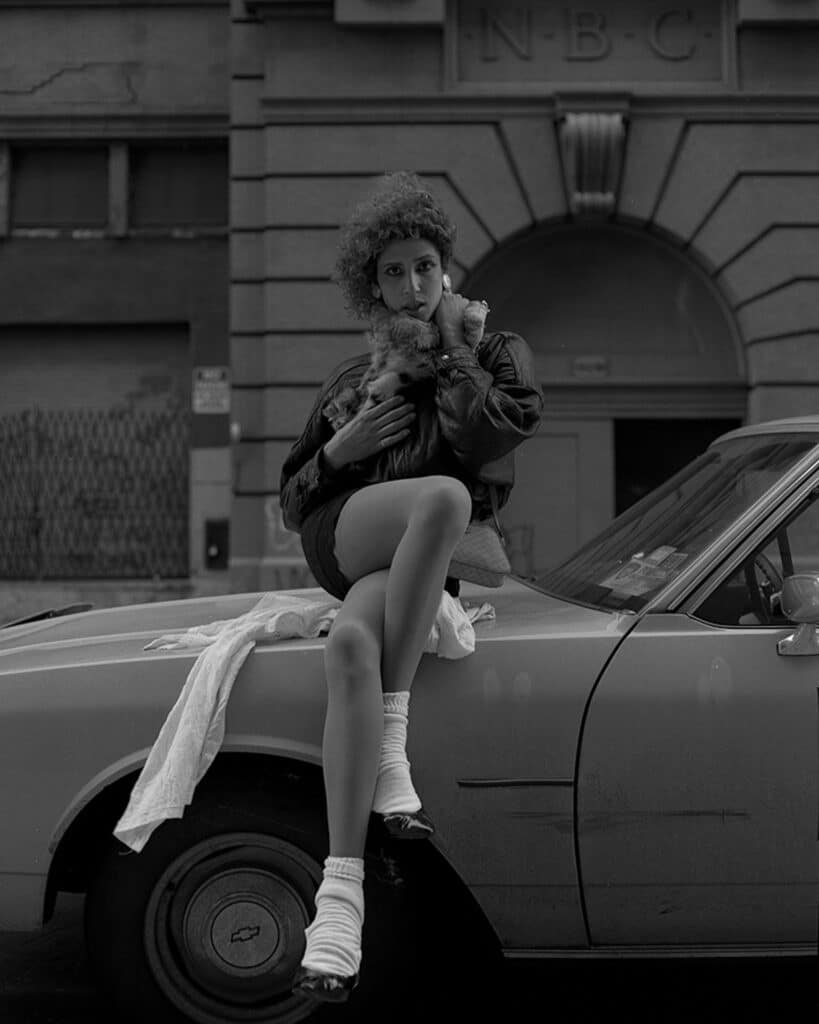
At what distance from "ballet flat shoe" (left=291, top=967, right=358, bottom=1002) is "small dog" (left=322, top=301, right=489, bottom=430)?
1.42 meters

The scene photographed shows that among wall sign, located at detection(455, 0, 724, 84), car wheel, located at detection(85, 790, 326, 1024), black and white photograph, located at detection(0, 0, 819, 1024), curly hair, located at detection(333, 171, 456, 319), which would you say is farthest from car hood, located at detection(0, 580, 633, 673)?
wall sign, located at detection(455, 0, 724, 84)

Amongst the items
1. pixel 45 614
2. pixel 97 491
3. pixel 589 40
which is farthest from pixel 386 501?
pixel 97 491

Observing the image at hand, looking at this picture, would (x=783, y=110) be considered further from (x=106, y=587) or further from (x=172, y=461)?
(x=106, y=587)

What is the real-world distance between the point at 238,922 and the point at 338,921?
1.27ft

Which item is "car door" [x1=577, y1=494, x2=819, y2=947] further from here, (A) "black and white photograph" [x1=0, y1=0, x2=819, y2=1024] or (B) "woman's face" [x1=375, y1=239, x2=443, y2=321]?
(B) "woman's face" [x1=375, y1=239, x2=443, y2=321]

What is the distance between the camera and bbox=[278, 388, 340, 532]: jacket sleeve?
333cm

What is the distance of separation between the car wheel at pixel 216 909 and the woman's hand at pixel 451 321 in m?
1.24

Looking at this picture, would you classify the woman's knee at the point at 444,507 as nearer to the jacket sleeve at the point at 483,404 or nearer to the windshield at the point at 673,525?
the jacket sleeve at the point at 483,404

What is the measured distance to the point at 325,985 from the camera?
105 inches

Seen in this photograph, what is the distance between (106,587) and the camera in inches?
428

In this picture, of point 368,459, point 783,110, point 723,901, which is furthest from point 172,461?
point 723,901

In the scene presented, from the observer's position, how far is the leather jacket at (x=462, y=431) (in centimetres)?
314

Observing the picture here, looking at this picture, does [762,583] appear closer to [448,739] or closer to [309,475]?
[448,739]

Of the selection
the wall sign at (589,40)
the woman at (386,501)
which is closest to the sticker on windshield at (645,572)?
the woman at (386,501)
